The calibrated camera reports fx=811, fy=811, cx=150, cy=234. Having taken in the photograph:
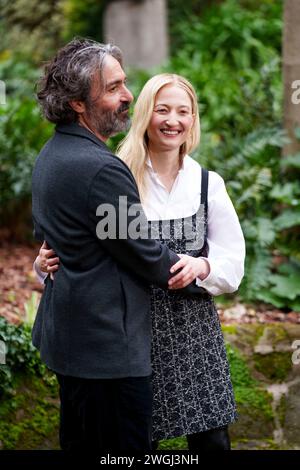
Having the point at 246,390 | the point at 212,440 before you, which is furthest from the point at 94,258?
the point at 246,390

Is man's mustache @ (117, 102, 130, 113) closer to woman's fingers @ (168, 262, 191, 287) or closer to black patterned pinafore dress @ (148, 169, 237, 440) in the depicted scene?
black patterned pinafore dress @ (148, 169, 237, 440)

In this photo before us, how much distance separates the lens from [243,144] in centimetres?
596

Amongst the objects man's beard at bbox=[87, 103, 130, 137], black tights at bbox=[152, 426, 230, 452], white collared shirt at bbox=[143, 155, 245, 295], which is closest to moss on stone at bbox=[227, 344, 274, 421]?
black tights at bbox=[152, 426, 230, 452]

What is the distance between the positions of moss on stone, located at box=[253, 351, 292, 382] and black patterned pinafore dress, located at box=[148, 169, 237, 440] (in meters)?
1.35

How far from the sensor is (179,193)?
321 cm

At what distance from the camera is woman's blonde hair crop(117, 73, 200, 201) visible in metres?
3.15

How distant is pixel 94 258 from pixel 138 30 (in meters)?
10.1

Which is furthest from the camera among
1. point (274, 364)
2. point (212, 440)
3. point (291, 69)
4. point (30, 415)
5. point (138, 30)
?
point (138, 30)

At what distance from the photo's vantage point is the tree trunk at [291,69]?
18.1 feet

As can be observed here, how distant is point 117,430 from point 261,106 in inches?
150

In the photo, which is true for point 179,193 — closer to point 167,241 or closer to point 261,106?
point 167,241

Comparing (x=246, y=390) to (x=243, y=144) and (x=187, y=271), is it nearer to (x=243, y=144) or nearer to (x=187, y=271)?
(x=187, y=271)
